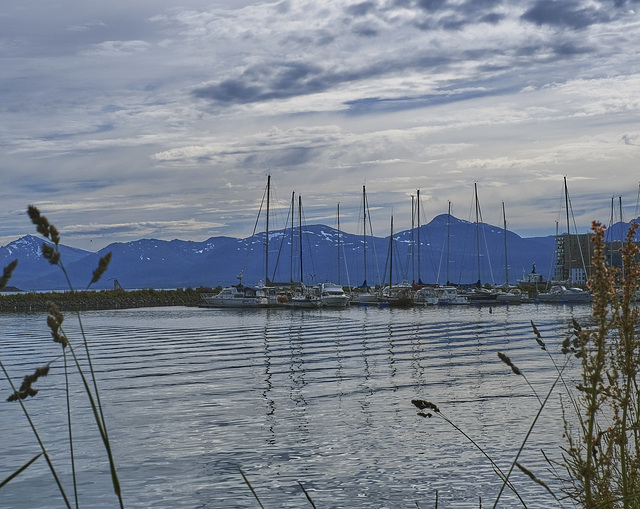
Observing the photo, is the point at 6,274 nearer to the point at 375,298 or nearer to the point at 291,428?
the point at 291,428

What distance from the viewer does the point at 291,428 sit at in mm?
15695

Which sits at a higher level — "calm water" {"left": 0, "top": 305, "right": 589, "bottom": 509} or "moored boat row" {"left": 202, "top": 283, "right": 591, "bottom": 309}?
"moored boat row" {"left": 202, "top": 283, "right": 591, "bottom": 309}

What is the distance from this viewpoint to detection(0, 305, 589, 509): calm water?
Answer: 37.4ft

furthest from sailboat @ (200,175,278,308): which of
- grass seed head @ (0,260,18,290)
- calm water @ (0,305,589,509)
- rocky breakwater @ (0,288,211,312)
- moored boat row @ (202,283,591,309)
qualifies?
grass seed head @ (0,260,18,290)

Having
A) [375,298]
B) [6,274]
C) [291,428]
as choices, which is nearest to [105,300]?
[375,298]

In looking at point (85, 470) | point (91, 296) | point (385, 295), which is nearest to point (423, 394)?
point (85, 470)

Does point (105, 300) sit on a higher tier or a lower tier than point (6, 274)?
lower

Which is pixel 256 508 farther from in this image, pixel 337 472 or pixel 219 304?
pixel 219 304

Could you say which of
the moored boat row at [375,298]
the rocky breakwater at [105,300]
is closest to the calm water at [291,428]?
the moored boat row at [375,298]

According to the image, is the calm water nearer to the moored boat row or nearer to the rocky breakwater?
the moored boat row

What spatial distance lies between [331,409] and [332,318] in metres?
40.2

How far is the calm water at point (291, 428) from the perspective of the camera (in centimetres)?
1141

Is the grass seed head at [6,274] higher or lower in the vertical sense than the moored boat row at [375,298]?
higher

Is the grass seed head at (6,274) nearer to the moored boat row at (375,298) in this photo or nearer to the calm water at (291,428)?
the calm water at (291,428)
